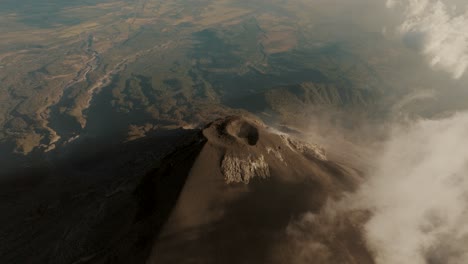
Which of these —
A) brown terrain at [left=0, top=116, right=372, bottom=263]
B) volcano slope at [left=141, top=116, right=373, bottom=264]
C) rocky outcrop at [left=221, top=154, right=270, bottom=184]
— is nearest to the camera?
volcano slope at [left=141, top=116, right=373, bottom=264]

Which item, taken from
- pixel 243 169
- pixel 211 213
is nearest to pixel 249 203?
pixel 211 213

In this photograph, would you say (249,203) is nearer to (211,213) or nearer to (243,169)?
(211,213)

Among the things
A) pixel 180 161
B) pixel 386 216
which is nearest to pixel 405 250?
pixel 386 216

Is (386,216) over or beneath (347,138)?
over

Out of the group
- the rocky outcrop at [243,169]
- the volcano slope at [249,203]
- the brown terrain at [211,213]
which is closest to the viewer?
the volcano slope at [249,203]

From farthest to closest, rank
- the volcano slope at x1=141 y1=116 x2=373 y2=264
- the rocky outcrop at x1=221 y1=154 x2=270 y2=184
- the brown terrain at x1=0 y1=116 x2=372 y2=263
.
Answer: the rocky outcrop at x1=221 y1=154 x2=270 y2=184 < the brown terrain at x1=0 y1=116 x2=372 y2=263 < the volcano slope at x1=141 y1=116 x2=373 y2=264

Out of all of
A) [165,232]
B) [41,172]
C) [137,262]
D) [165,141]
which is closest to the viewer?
[137,262]

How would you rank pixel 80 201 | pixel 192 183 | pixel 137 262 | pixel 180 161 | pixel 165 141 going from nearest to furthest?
1. pixel 137 262
2. pixel 192 183
3. pixel 180 161
4. pixel 80 201
5. pixel 165 141

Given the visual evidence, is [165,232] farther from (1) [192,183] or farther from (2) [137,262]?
(1) [192,183]
